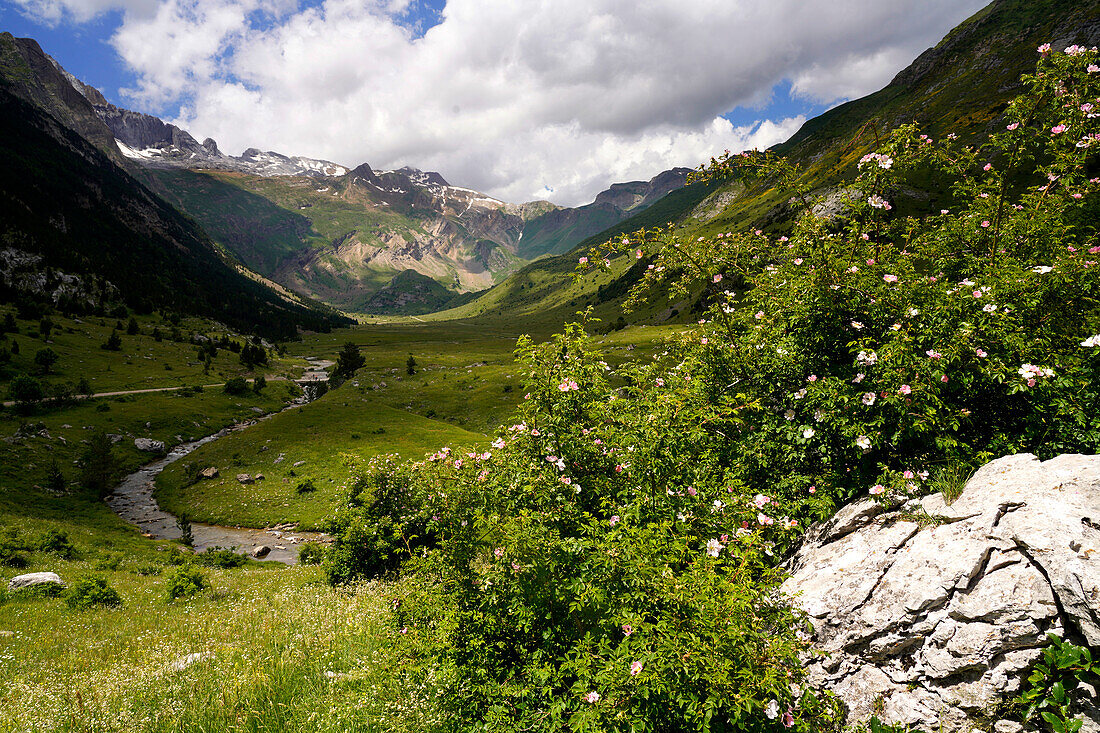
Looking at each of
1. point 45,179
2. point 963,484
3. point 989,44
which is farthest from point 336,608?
point 989,44

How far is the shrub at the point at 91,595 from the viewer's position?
1775 centimetres

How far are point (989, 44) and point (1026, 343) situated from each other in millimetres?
290522

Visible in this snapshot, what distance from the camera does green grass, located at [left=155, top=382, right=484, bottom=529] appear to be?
132 ft

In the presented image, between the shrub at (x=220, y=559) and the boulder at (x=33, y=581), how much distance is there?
848cm

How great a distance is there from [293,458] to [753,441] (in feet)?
173

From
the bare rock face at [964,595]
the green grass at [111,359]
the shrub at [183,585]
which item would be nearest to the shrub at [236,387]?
the green grass at [111,359]

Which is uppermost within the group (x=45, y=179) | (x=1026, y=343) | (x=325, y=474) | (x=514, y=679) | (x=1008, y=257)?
(x=45, y=179)

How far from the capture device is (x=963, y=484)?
673cm

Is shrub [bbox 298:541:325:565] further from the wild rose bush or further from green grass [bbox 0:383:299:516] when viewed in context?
green grass [bbox 0:383:299:516]

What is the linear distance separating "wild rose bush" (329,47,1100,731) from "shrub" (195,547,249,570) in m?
28.4

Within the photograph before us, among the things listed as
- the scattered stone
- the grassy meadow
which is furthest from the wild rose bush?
the scattered stone

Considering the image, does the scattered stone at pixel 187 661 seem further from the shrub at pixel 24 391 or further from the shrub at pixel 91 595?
the shrub at pixel 24 391

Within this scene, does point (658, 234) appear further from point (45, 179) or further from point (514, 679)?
point (45, 179)

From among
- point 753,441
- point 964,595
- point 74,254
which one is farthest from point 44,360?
point 964,595
